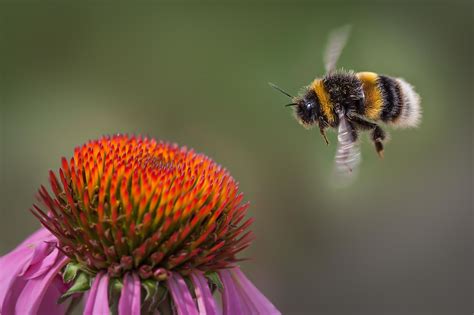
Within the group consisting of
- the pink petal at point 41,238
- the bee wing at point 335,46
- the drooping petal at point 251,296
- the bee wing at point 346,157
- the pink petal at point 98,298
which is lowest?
the drooping petal at point 251,296

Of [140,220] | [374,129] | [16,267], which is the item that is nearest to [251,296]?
[140,220]

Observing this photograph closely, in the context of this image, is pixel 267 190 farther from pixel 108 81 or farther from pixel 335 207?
pixel 108 81

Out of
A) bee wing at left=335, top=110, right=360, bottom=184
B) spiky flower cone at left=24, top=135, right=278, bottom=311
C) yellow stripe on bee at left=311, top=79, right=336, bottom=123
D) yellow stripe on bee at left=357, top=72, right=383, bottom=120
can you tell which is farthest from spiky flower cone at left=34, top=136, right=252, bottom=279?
yellow stripe on bee at left=357, top=72, right=383, bottom=120

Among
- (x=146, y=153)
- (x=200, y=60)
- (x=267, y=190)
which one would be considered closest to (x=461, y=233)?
(x=267, y=190)

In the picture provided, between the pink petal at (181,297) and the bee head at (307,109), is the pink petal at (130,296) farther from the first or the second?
the bee head at (307,109)

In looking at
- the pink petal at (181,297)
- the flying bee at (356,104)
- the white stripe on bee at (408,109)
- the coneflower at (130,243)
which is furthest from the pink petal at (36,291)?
the white stripe on bee at (408,109)

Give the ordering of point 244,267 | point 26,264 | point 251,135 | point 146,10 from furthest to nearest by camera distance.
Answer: point 146,10 → point 251,135 → point 244,267 → point 26,264

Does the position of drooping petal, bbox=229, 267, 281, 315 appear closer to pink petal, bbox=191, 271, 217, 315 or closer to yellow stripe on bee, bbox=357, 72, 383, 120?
pink petal, bbox=191, 271, 217, 315
